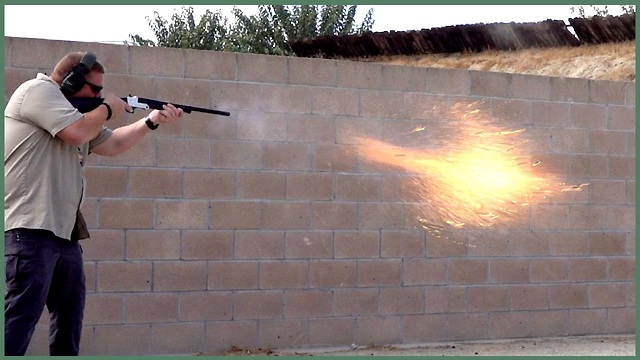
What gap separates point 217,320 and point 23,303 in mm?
2187

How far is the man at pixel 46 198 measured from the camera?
14.4 feet

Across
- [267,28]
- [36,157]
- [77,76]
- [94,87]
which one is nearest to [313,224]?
[94,87]

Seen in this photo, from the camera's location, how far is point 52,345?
465cm

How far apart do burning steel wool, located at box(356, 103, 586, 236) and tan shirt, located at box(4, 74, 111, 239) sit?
277 centimetres

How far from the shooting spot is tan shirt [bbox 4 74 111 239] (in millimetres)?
4398

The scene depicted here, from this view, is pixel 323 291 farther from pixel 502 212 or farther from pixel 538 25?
pixel 538 25

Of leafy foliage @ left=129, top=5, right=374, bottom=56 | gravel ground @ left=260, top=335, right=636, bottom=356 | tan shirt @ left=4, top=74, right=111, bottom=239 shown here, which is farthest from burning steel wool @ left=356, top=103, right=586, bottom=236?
leafy foliage @ left=129, top=5, right=374, bottom=56

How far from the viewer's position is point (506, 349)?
6.93 metres

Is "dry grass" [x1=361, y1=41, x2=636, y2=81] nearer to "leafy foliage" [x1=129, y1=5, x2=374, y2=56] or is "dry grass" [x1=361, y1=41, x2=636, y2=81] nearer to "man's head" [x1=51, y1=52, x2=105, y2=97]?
"man's head" [x1=51, y1=52, x2=105, y2=97]

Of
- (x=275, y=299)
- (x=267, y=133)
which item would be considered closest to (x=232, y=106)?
(x=267, y=133)

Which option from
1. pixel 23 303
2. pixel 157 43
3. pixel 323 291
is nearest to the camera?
pixel 23 303

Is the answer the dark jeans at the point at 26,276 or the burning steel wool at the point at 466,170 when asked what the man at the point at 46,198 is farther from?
the burning steel wool at the point at 466,170

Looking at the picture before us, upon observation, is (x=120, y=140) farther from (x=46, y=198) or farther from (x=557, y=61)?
(x=557, y=61)

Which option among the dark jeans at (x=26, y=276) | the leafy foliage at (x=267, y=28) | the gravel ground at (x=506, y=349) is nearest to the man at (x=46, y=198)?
the dark jeans at (x=26, y=276)
